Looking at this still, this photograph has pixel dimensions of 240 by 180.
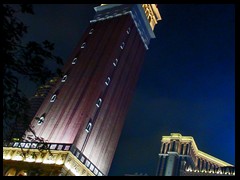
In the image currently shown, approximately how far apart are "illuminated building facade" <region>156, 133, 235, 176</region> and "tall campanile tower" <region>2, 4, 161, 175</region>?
3425 cm

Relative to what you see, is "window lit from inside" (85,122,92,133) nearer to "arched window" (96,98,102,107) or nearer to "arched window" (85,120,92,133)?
"arched window" (85,120,92,133)

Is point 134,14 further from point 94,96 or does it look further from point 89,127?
point 89,127

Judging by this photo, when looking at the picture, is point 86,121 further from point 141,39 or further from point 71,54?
point 141,39

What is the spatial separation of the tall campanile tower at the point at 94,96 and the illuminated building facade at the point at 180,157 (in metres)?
34.3

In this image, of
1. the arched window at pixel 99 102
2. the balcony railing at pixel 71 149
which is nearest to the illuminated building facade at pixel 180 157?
the arched window at pixel 99 102

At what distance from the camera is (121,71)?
161 feet

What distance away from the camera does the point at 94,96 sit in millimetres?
42125

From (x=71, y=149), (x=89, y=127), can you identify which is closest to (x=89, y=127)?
(x=89, y=127)

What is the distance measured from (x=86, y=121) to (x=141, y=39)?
2304cm

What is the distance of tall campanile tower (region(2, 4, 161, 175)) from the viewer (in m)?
38.2

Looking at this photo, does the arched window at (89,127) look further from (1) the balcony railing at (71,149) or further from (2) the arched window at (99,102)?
(1) the balcony railing at (71,149)

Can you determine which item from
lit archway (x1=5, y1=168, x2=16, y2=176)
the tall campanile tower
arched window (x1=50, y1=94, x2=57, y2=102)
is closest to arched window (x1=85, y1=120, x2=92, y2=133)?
the tall campanile tower

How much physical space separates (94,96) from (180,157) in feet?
156

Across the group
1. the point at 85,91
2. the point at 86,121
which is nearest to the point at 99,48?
the point at 85,91
